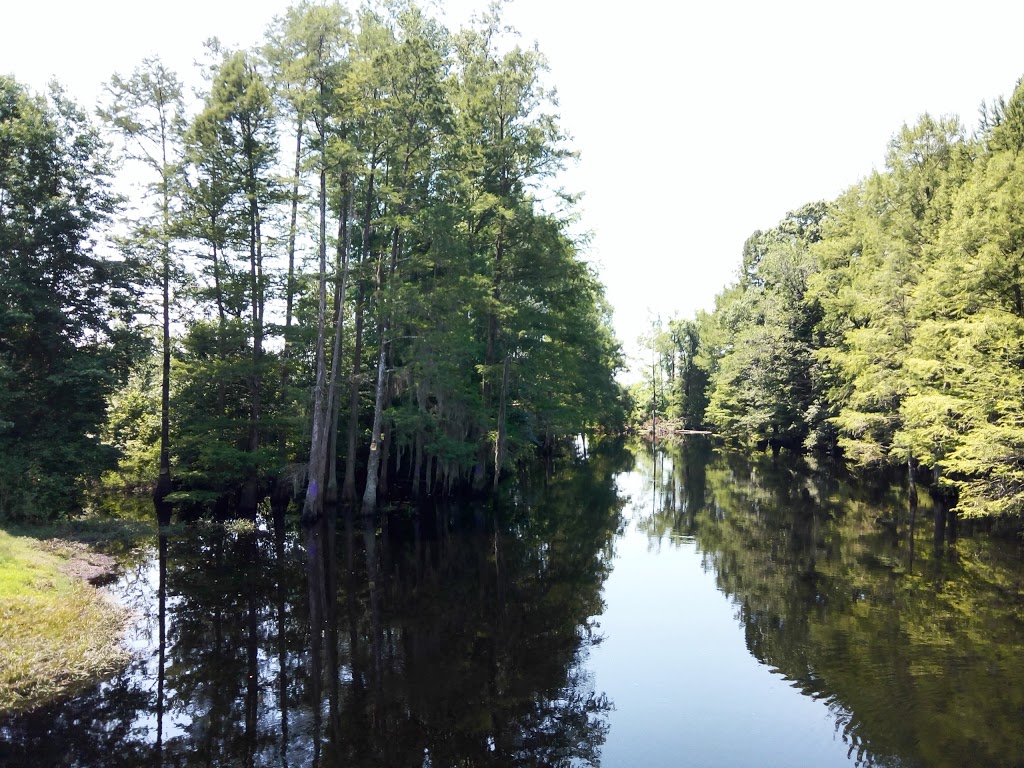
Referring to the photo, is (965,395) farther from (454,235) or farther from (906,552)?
(454,235)

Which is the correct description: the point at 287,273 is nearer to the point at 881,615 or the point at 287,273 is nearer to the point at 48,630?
the point at 48,630

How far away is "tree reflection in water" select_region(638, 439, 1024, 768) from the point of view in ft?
25.8

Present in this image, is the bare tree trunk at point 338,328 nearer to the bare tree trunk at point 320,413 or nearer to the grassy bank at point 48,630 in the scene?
the bare tree trunk at point 320,413

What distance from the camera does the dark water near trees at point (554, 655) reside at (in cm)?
738

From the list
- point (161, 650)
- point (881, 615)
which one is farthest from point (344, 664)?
point (881, 615)

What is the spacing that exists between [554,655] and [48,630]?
7.85 metres

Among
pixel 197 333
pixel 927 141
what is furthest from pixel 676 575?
pixel 927 141

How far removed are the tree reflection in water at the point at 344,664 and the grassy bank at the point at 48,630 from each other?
459 mm

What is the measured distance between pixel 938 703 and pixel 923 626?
3608 millimetres

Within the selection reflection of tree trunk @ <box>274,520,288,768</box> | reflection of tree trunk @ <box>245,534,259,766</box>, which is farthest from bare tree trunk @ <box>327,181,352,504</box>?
reflection of tree trunk @ <box>245,534,259,766</box>

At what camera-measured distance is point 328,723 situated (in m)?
7.65

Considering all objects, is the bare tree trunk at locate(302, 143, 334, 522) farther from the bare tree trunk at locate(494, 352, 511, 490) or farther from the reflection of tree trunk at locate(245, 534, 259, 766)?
the bare tree trunk at locate(494, 352, 511, 490)

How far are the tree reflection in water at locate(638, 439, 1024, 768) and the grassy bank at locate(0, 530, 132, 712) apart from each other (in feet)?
33.5

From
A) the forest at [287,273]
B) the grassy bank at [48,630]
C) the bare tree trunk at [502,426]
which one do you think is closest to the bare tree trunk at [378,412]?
the forest at [287,273]
